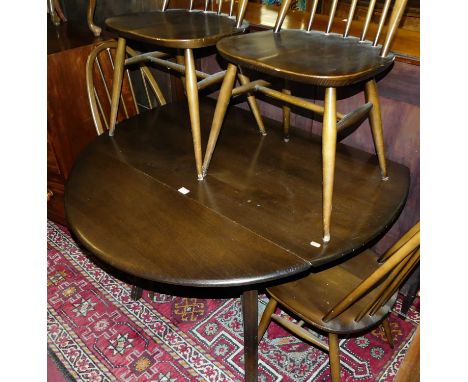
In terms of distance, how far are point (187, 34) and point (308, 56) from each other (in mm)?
399

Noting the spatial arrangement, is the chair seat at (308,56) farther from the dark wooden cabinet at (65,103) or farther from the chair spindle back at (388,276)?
the dark wooden cabinet at (65,103)

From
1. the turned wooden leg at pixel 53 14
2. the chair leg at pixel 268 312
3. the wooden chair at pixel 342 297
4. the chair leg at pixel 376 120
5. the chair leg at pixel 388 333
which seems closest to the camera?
the wooden chair at pixel 342 297

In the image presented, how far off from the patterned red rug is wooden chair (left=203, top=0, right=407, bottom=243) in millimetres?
651

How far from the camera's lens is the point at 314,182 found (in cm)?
133

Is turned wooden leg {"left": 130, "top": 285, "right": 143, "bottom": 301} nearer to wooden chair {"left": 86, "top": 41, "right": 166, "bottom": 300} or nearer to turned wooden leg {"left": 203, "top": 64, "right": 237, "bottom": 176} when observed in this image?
wooden chair {"left": 86, "top": 41, "right": 166, "bottom": 300}

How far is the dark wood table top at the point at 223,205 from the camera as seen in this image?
1.05 m

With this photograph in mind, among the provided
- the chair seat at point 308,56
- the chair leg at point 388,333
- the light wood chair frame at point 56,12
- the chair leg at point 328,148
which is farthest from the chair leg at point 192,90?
the light wood chair frame at point 56,12

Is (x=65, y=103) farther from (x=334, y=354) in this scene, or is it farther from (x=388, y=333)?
(x=388, y=333)

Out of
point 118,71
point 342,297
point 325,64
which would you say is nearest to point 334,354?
point 342,297

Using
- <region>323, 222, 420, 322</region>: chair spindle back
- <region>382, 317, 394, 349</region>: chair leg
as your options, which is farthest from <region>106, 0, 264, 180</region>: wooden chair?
<region>382, 317, 394, 349</region>: chair leg

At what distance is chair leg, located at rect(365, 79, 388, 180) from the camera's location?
1.26 metres

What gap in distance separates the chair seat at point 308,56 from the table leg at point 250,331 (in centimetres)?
59
